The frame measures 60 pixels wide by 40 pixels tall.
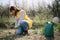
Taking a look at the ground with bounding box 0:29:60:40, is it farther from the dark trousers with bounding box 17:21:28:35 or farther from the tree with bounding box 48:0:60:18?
the tree with bounding box 48:0:60:18

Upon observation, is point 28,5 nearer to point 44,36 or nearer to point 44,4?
point 44,4

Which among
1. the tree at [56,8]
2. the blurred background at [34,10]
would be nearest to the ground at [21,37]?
the blurred background at [34,10]

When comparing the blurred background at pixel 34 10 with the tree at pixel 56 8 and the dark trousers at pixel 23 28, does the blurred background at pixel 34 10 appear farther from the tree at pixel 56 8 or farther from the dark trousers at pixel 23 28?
the dark trousers at pixel 23 28

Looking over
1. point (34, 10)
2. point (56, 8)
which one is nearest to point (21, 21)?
point (34, 10)

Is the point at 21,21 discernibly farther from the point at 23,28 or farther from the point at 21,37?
the point at 21,37

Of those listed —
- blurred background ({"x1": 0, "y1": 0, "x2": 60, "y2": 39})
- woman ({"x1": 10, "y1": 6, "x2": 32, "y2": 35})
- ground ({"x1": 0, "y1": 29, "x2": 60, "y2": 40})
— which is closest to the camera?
ground ({"x1": 0, "y1": 29, "x2": 60, "y2": 40})

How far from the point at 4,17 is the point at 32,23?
39.9 inches

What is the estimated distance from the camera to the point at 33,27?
7.09m

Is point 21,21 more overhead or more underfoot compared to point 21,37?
more overhead

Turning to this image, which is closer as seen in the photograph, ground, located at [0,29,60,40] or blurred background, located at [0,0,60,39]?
ground, located at [0,29,60,40]

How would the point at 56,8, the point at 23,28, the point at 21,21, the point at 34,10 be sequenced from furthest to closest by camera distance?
the point at 34,10
the point at 56,8
the point at 23,28
the point at 21,21

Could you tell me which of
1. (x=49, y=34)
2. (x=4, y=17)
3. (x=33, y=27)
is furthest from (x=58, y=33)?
(x=4, y=17)

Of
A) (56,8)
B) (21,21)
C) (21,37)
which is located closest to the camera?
(21,37)

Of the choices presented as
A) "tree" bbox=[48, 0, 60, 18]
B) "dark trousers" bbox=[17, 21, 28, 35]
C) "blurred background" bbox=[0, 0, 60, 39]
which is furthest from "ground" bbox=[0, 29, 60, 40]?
"tree" bbox=[48, 0, 60, 18]
